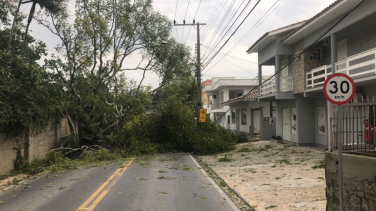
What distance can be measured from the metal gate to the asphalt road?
2.81m

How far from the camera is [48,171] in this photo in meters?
13.3

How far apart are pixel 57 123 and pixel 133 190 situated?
1103 cm

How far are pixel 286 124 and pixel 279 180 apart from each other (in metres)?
13.3

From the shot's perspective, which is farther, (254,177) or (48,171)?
(48,171)

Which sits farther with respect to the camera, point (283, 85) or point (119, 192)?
point (283, 85)

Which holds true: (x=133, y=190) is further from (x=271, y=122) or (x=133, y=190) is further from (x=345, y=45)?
(x=271, y=122)

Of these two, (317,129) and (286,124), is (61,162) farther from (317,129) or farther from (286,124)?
(286,124)

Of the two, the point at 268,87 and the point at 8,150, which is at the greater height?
the point at 268,87

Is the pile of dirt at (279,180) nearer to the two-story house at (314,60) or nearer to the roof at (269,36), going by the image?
the two-story house at (314,60)

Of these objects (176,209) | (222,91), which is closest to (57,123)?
(176,209)

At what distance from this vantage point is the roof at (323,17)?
530 inches

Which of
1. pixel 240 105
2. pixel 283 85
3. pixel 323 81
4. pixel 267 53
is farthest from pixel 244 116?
pixel 323 81

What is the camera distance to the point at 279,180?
10344mm

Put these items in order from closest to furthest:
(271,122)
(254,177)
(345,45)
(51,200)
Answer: (51,200) < (254,177) < (345,45) < (271,122)
